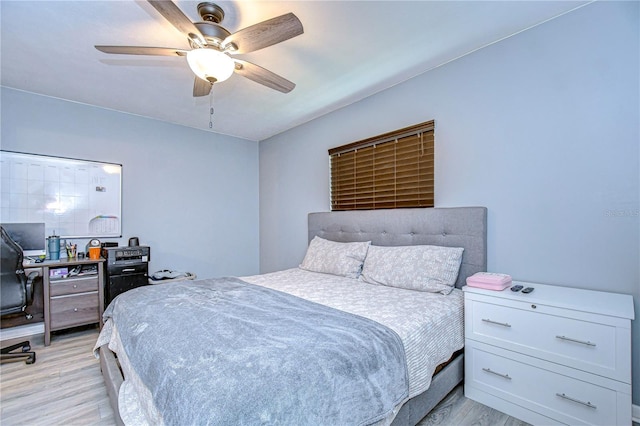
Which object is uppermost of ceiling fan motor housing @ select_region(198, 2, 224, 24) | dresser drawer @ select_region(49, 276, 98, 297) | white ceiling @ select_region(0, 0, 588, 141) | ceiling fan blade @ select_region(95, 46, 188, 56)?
white ceiling @ select_region(0, 0, 588, 141)

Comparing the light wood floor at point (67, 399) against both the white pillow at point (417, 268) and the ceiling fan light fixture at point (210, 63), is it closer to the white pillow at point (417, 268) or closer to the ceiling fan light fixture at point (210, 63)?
the white pillow at point (417, 268)

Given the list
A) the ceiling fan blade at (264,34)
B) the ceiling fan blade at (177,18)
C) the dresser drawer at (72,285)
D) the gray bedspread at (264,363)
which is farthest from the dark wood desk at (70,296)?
the ceiling fan blade at (264,34)

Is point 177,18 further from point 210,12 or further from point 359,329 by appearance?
point 359,329

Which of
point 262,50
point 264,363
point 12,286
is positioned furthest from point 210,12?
point 12,286

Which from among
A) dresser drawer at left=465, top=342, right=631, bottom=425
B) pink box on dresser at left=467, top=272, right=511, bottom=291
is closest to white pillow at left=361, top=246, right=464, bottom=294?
pink box on dresser at left=467, top=272, right=511, bottom=291

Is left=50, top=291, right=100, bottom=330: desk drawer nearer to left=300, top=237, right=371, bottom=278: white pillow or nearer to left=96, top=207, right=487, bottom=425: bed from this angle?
left=96, top=207, right=487, bottom=425: bed

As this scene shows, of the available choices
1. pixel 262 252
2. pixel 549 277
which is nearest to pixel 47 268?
pixel 262 252

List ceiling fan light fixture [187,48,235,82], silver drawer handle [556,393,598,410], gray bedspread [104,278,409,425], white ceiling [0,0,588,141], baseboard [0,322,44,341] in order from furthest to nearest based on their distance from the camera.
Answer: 1. baseboard [0,322,44,341]
2. white ceiling [0,0,588,141]
3. ceiling fan light fixture [187,48,235,82]
4. silver drawer handle [556,393,598,410]
5. gray bedspread [104,278,409,425]

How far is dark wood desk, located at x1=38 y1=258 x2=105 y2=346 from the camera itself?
2.89m

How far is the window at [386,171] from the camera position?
2.73 m

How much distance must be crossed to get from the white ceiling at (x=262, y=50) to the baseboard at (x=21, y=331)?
8.18 feet

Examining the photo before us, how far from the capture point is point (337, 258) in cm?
301

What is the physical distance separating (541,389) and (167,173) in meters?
4.37

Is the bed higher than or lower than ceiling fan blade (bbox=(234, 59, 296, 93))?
lower
